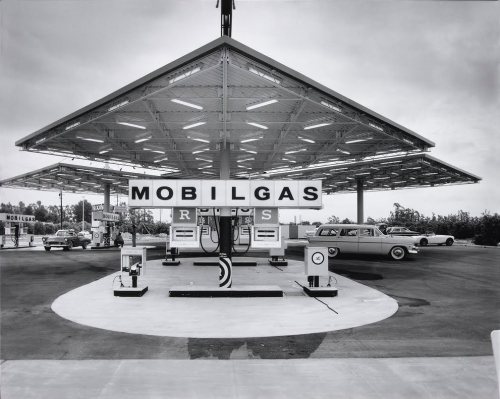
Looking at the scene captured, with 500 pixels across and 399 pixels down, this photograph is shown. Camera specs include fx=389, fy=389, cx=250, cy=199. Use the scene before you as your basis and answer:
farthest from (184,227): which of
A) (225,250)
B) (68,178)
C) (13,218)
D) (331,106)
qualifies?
(68,178)

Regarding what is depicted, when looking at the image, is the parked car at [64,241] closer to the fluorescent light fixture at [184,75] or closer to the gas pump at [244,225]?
the gas pump at [244,225]

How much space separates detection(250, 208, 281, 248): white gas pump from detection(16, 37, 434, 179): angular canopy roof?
5716 millimetres

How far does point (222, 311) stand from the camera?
31.6 feet

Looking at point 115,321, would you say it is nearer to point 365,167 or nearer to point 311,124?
point 311,124

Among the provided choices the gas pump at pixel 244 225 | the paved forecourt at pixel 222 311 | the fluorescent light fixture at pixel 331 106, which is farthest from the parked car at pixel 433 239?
the paved forecourt at pixel 222 311

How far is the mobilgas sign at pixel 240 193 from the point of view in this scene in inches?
434

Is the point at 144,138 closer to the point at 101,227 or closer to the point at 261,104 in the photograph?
the point at 261,104

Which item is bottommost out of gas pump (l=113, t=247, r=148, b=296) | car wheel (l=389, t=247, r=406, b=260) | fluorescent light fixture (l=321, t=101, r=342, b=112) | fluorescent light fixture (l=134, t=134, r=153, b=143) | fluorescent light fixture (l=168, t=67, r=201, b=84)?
car wheel (l=389, t=247, r=406, b=260)

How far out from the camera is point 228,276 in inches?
465

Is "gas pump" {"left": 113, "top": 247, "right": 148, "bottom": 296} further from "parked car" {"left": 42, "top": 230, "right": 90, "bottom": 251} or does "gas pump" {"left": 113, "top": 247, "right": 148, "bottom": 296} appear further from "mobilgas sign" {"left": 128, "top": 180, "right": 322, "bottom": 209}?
"parked car" {"left": 42, "top": 230, "right": 90, "bottom": 251}

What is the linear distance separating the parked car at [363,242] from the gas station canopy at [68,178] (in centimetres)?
1933

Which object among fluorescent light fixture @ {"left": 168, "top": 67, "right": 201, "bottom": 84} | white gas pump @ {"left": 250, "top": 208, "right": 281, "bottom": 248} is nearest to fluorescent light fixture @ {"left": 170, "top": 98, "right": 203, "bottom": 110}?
fluorescent light fixture @ {"left": 168, "top": 67, "right": 201, "bottom": 84}

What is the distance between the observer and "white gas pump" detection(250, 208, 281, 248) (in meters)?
11.5

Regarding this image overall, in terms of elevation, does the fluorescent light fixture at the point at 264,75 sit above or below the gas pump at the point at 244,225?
above
